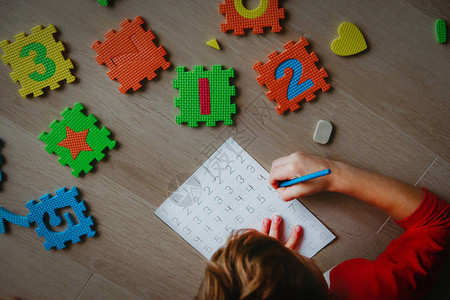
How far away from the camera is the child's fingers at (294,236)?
74cm

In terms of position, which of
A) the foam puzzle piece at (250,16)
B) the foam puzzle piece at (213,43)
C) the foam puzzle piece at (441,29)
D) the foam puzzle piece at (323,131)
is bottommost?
the foam puzzle piece at (323,131)

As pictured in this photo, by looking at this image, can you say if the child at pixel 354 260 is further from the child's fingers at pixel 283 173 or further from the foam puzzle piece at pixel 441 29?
the foam puzzle piece at pixel 441 29

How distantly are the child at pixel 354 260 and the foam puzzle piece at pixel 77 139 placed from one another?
16.0 inches

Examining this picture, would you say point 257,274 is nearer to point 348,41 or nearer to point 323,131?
point 323,131

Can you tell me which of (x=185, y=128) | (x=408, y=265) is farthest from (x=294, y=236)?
(x=185, y=128)

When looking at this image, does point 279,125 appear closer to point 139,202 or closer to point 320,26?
point 320,26

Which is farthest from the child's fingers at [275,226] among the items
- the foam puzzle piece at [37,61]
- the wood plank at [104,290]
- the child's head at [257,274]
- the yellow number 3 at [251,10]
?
the foam puzzle piece at [37,61]

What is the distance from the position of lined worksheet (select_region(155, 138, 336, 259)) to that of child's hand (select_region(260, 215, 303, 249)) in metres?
0.01

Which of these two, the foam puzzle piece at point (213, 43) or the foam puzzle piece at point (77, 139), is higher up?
the foam puzzle piece at point (213, 43)

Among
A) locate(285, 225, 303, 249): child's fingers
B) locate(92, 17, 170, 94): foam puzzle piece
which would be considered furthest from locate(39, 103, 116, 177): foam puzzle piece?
locate(285, 225, 303, 249): child's fingers

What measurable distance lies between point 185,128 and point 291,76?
294 mm

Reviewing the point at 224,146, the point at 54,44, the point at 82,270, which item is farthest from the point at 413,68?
the point at 82,270

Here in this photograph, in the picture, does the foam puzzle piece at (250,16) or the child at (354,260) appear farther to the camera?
the foam puzzle piece at (250,16)

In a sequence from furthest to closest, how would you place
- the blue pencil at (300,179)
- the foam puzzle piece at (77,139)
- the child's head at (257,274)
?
the foam puzzle piece at (77,139) → the blue pencil at (300,179) → the child's head at (257,274)
